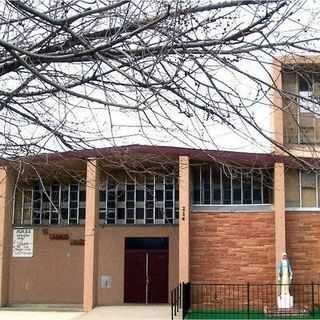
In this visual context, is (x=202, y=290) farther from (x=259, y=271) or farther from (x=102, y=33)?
(x=102, y=33)

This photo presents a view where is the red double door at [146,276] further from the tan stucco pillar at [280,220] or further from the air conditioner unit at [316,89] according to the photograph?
the air conditioner unit at [316,89]

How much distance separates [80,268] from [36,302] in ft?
7.42

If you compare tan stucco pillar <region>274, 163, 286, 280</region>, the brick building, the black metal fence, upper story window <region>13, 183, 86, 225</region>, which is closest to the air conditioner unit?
the brick building

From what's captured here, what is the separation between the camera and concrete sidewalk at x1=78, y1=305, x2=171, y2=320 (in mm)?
23531

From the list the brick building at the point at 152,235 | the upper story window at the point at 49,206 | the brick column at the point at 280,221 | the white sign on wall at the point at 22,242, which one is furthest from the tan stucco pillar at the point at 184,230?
the white sign on wall at the point at 22,242

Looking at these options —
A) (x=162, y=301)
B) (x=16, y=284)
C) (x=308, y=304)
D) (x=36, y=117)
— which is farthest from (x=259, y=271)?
(x=36, y=117)

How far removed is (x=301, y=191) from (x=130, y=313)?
797cm

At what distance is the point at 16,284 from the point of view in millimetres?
30109

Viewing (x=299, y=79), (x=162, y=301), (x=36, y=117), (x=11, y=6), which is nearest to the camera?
(x=11, y=6)

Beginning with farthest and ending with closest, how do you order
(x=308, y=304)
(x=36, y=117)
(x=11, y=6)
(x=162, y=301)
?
1. (x=162, y=301)
2. (x=308, y=304)
3. (x=36, y=117)
4. (x=11, y=6)

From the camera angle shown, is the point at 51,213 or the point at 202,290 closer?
the point at 202,290

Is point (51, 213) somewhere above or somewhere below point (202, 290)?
above

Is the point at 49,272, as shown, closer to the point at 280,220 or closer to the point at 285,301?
the point at 280,220

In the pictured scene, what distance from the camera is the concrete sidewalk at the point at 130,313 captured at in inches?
926
